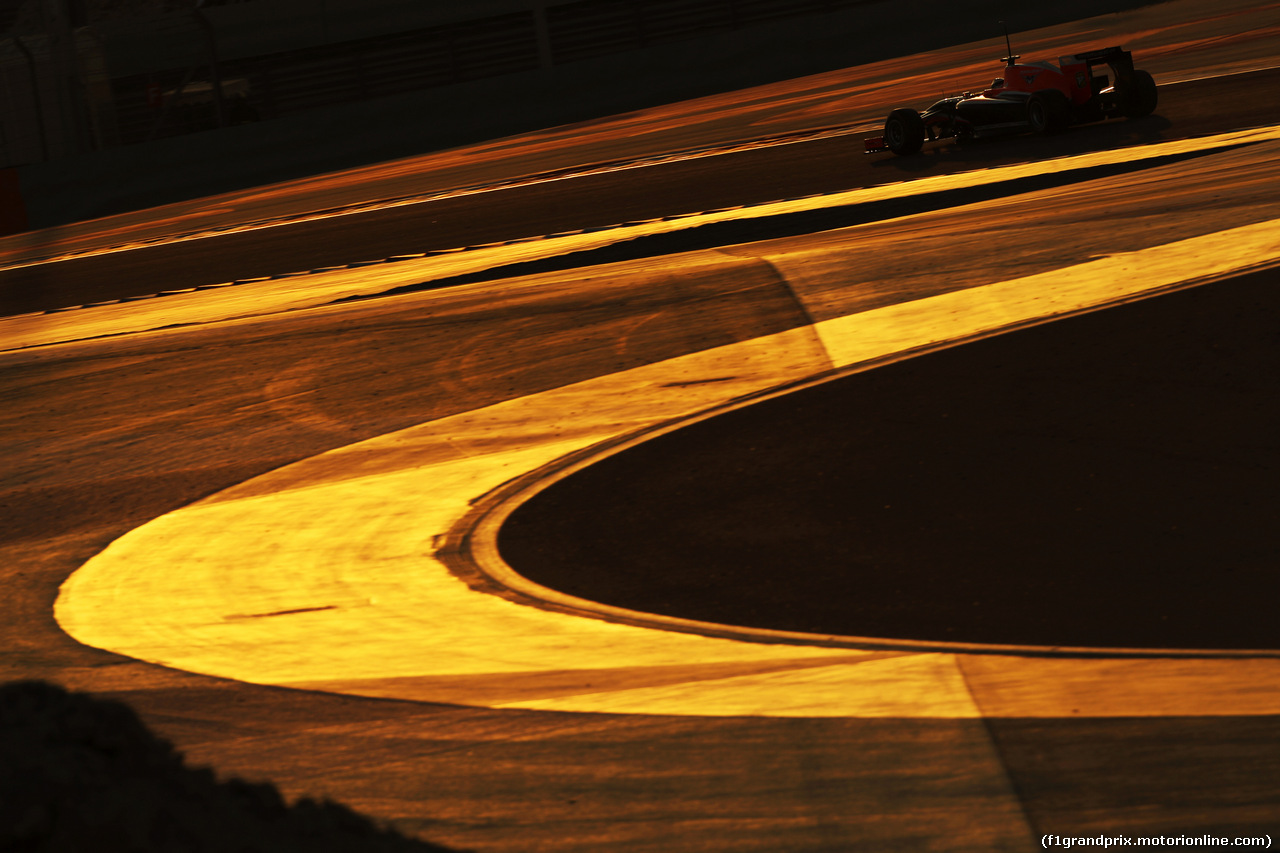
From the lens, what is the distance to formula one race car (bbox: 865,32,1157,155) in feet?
50.0

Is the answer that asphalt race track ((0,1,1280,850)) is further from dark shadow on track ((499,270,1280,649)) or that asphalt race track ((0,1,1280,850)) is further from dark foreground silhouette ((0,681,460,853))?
dark foreground silhouette ((0,681,460,853))

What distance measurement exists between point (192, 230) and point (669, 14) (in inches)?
548

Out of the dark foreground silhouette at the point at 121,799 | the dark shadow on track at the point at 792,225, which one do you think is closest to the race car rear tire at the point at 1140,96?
the dark shadow on track at the point at 792,225

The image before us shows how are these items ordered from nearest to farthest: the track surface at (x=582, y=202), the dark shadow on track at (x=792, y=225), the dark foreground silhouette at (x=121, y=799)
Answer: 1. the dark foreground silhouette at (x=121, y=799)
2. the dark shadow on track at (x=792, y=225)
3. the track surface at (x=582, y=202)

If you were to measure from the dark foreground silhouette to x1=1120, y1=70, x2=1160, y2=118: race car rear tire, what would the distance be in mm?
15552

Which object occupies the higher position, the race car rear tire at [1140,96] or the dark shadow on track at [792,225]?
the race car rear tire at [1140,96]

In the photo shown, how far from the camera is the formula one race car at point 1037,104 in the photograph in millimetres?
15227

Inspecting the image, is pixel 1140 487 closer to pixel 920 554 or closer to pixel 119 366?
pixel 920 554

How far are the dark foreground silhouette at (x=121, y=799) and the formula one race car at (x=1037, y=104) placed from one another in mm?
15007

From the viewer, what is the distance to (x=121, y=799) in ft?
3.98

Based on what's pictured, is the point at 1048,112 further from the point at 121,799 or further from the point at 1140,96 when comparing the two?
the point at 121,799

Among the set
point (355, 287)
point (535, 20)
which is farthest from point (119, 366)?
point (535, 20)

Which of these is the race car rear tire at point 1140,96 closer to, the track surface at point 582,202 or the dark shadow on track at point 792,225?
the track surface at point 582,202

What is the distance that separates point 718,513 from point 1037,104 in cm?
1051
